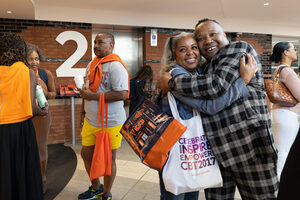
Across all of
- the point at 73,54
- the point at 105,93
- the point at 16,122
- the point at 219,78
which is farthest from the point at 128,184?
the point at 73,54

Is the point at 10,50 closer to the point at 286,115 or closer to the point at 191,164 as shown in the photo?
the point at 191,164

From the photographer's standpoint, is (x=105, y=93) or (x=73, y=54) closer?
(x=105, y=93)

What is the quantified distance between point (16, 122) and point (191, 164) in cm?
144

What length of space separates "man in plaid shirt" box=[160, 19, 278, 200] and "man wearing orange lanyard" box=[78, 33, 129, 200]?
1134 mm

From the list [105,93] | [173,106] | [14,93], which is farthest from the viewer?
[105,93]

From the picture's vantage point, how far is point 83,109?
282 cm

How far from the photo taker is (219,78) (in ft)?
4.17

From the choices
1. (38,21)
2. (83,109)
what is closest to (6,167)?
(83,109)

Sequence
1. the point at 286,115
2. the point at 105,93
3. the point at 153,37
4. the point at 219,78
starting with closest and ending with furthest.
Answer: the point at 219,78 → the point at 105,93 → the point at 286,115 → the point at 153,37

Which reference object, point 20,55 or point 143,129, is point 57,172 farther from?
point 143,129

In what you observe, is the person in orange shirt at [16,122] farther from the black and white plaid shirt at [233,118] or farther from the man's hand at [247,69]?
the man's hand at [247,69]

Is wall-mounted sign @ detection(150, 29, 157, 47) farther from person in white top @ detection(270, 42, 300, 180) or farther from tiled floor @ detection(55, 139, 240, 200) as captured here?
person in white top @ detection(270, 42, 300, 180)

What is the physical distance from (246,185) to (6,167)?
1.78m

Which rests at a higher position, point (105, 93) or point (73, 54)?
point (73, 54)
